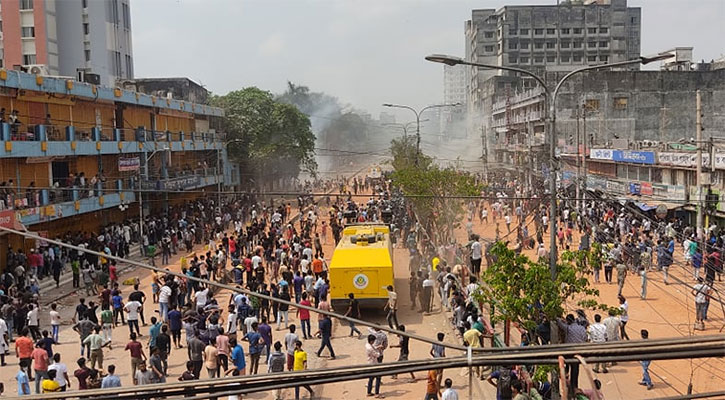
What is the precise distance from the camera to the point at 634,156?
37.4 meters

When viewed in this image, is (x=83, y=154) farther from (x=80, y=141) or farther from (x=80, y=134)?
(x=80, y=134)

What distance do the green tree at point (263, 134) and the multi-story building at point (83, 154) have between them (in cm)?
918

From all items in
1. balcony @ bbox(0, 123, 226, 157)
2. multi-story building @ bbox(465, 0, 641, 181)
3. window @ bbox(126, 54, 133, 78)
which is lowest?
balcony @ bbox(0, 123, 226, 157)

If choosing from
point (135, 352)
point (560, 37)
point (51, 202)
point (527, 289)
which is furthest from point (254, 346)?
point (560, 37)

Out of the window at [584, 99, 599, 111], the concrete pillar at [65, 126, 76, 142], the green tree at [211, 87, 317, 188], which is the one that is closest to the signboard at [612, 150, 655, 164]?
the window at [584, 99, 599, 111]

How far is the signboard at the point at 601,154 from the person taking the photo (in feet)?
135

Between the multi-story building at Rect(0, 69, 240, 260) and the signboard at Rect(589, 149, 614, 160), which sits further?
the signboard at Rect(589, 149, 614, 160)

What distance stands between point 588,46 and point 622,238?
223ft

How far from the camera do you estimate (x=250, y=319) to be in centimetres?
1549

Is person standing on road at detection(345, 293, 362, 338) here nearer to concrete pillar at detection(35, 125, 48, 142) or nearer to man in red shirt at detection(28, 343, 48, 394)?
man in red shirt at detection(28, 343, 48, 394)

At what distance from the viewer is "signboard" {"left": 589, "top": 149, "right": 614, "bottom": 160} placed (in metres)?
41.0

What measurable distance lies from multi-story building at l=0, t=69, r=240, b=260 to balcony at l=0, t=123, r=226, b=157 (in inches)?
1.4

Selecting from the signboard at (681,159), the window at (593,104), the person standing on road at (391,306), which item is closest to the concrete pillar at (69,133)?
the person standing on road at (391,306)

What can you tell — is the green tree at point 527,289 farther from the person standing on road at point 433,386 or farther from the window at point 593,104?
the window at point 593,104
